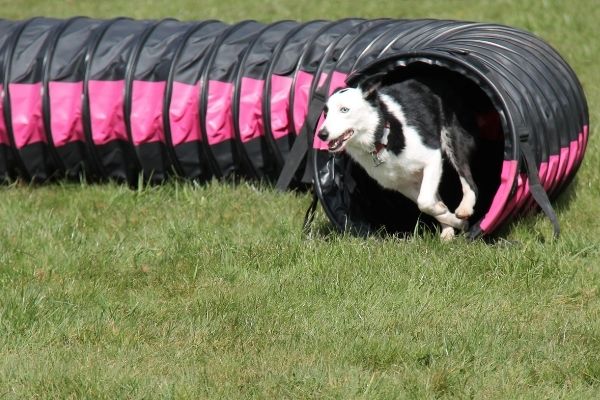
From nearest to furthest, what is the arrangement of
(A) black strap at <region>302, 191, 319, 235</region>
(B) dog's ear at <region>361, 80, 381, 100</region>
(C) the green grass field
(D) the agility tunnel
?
1. (C) the green grass field
2. (B) dog's ear at <region>361, 80, 381, 100</region>
3. (A) black strap at <region>302, 191, 319, 235</region>
4. (D) the agility tunnel

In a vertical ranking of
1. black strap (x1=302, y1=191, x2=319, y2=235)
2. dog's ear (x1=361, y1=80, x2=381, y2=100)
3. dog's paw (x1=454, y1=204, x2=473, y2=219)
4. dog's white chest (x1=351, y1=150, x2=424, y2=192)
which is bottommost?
black strap (x1=302, y1=191, x2=319, y2=235)

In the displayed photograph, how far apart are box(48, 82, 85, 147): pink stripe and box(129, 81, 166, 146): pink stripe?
1.40 feet

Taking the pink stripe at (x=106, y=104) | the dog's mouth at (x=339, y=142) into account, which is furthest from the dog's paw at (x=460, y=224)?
the pink stripe at (x=106, y=104)

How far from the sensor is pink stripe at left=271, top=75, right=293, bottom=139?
768 cm

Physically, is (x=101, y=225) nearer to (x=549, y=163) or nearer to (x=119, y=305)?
(x=119, y=305)

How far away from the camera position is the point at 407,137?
20.8ft

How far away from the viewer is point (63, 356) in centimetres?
477

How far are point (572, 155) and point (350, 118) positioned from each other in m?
1.66

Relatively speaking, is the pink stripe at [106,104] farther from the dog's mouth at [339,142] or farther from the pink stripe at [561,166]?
the pink stripe at [561,166]

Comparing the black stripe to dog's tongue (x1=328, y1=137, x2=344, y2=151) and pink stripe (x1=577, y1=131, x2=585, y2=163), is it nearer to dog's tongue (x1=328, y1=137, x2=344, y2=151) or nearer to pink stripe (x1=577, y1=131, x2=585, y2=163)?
A: dog's tongue (x1=328, y1=137, x2=344, y2=151)

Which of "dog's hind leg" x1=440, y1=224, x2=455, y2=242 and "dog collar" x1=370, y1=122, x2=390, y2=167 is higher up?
"dog collar" x1=370, y1=122, x2=390, y2=167

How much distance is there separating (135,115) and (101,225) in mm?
1166

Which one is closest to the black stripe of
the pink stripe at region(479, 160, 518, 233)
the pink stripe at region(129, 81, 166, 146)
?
the pink stripe at region(479, 160, 518, 233)

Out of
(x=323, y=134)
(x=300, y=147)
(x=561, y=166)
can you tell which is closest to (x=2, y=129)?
(x=300, y=147)
